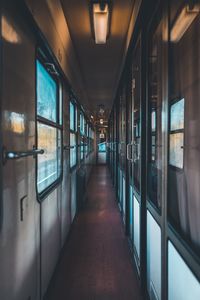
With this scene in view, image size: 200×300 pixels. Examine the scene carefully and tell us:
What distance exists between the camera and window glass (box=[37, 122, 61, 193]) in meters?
2.21

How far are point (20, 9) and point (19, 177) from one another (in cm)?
100

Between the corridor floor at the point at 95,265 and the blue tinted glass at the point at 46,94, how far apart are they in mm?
1743

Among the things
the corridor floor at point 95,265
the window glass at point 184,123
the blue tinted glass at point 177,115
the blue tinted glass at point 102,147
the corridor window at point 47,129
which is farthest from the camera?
the blue tinted glass at point 102,147

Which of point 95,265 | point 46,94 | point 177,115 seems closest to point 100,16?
point 46,94

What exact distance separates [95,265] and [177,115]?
2326 mm

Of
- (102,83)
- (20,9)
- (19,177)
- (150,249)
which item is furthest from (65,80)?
(102,83)

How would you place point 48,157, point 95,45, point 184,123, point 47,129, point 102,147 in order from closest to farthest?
point 184,123
point 47,129
point 48,157
point 95,45
point 102,147

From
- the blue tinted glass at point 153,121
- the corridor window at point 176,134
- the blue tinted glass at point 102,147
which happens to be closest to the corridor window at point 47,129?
the blue tinted glass at point 153,121

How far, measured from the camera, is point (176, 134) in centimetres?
138

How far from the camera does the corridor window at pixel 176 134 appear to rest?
1.29 m

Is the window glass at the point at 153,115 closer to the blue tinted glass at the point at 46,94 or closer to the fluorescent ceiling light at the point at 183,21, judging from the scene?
the fluorescent ceiling light at the point at 183,21

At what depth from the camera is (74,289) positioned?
2.46 metres

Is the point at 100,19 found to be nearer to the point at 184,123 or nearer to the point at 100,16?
the point at 100,16

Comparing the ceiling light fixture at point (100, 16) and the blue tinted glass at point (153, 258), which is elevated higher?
the ceiling light fixture at point (100, 16)
